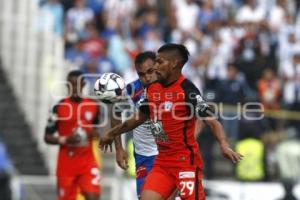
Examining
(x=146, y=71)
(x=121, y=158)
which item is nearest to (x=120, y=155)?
(x=121, y=158)

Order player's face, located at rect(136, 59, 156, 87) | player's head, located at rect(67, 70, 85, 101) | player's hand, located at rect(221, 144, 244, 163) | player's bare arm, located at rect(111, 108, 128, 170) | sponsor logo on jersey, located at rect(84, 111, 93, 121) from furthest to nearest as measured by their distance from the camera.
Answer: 1. sponsor logo on jersey, located at rect(84, 111, 93, 121)
2. player's head, located at rect(67, 70, 85, 101)
3. player's face, located at rect(136, 59, 156, 87)
4. player's bare arm, located at rect(111, 108, 128, 170)
5. player's hand, located at rect(221, 144, 244, 163)

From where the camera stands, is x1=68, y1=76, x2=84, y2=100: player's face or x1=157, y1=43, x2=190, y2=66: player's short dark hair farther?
x1=68, y1=76, x2=84, y2=100: player's face

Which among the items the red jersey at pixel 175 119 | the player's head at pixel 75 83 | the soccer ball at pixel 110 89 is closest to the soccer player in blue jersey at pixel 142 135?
the soccer ball at pixel 110 89

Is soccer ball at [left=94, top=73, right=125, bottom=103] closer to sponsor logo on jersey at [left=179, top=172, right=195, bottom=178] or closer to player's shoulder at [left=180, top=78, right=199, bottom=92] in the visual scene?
player's shoulder at [left=180, top=78, right=199, bottom=92]

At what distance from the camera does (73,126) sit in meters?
15.3

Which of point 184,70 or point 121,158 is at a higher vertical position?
point 184,70

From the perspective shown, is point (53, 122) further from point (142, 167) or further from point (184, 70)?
point (184, 70)

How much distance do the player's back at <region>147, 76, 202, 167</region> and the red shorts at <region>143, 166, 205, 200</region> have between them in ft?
0.30

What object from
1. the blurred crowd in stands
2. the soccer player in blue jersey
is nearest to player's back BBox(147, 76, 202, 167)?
the soccer player in blue jersey

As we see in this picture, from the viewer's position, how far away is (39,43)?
69.8 feet

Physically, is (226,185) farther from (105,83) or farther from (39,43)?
(105,83)

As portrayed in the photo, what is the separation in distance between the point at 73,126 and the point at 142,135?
7.39 ft

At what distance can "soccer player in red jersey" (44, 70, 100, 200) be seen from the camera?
15156 mm

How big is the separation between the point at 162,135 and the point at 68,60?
31.7 feet
